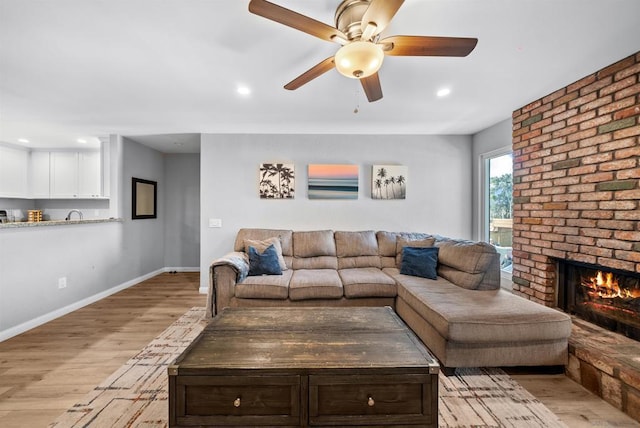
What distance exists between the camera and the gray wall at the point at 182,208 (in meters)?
5.51

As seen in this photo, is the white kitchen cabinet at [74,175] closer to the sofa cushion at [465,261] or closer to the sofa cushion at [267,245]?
the sofa cushion at [267,245]

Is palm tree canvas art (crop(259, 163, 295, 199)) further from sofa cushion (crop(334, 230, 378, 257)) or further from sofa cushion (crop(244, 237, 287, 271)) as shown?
sofa cushion (crop(334, 230, 378, 257))

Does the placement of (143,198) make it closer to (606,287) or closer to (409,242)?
(409,242)

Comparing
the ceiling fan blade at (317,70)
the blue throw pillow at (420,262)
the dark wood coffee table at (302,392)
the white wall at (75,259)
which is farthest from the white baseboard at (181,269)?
the ceiling fan blade at (317,70)

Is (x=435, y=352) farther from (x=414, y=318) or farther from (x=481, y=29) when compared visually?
(x=481, y=29)

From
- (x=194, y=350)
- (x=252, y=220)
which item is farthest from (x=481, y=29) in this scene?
(x=252, y=220)

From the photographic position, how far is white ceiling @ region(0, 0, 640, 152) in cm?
163

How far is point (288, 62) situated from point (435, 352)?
2531 millimetres

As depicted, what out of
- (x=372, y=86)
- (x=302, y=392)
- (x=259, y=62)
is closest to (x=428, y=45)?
(x=372, y=86)

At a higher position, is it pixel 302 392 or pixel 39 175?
pixel 39 175

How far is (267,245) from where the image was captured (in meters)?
3.42

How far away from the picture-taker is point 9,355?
2.33 metres

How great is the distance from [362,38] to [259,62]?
100cm

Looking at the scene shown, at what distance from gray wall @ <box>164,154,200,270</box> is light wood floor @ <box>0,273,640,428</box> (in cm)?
191
